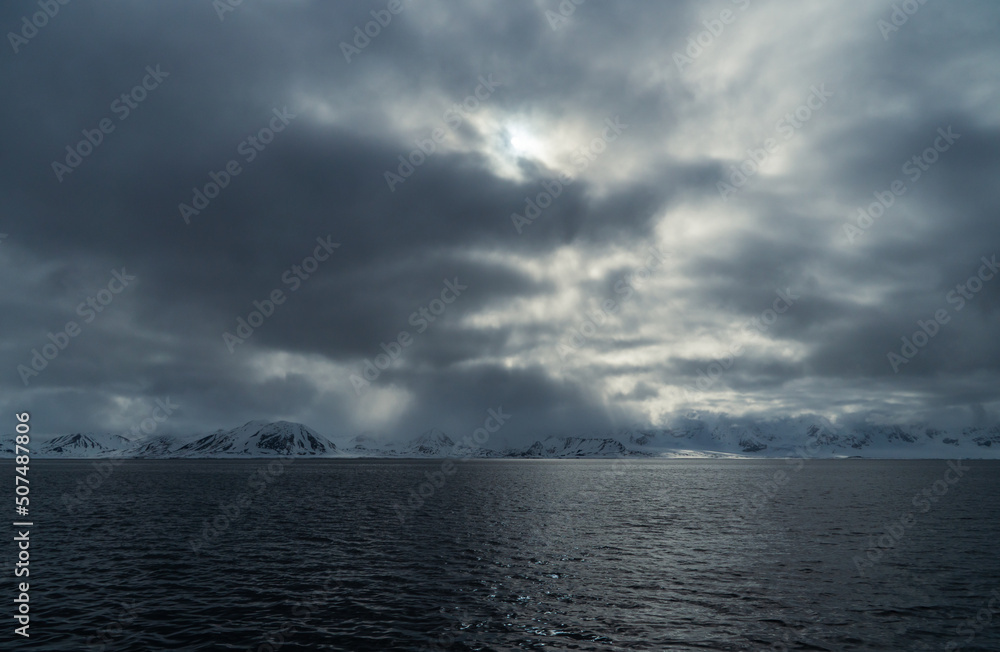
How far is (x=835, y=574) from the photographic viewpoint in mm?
49312

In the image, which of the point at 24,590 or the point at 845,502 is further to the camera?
the point at 845,502

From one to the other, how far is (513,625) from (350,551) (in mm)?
30106

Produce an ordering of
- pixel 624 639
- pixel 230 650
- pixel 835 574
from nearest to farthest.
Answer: pixel 230 650 < pixel 624 639 < pixel 835 574

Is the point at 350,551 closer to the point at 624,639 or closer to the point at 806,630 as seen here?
the point at 624,639

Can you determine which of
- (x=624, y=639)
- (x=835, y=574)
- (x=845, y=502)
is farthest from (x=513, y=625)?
(x=845, y=502)

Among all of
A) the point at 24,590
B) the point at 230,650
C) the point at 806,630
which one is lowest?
the point at 806,630

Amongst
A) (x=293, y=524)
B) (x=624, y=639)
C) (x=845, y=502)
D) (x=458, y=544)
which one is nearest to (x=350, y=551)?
(x=458, y=544)

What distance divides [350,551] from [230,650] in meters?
29.4

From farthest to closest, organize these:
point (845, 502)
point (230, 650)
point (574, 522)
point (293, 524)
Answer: point (845, 502) → point (574, 522) → point (293, 524) → point (230, 650)

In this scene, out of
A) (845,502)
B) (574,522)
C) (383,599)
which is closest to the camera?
(383,599)

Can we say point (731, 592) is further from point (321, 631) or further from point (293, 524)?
point (293, 524)

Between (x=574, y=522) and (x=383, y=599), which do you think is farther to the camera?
(x=574, y=522)

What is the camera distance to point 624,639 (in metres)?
32.6

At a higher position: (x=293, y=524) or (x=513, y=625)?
(x=293, y=524)
